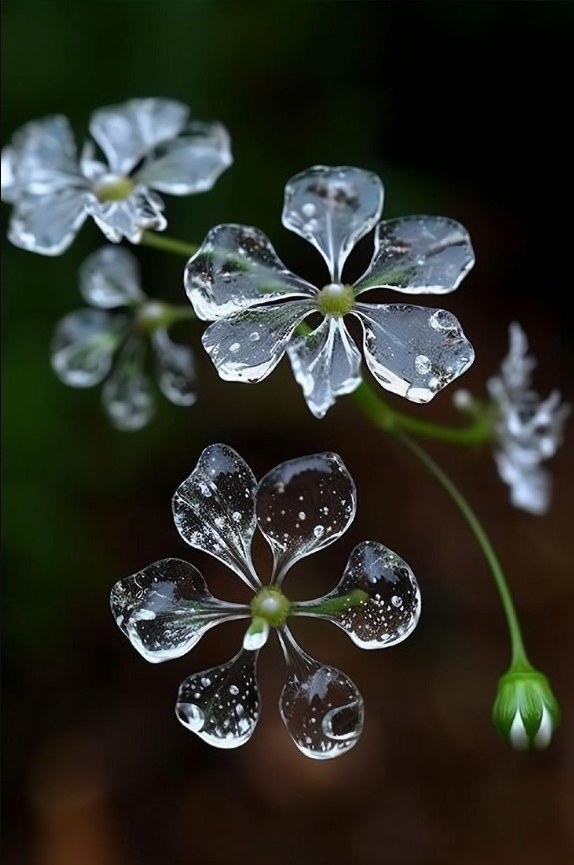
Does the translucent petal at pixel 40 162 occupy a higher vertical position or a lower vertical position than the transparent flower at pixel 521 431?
higher

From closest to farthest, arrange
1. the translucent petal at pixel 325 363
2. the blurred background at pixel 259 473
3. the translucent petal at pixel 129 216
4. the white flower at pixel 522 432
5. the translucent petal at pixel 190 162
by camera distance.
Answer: the translucent petal at pixel 325 363
the translucent petal at pixel 129 216
the translucent petal at pixel 190 162
the white flower at pixel 522 432
the blurred background at pixel 259 473

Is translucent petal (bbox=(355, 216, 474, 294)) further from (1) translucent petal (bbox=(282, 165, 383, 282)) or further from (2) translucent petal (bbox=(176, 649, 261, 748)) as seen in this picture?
(2) translucent petal (bbox=(176, 649, 261, 748))

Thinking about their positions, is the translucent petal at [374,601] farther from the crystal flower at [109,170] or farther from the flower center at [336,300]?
the crystal flower at [109,170]

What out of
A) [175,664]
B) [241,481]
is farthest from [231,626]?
[241,481]

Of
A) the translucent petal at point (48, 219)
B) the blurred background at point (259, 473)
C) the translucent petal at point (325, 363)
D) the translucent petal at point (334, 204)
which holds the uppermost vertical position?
the translucent petal at point (334, 204)

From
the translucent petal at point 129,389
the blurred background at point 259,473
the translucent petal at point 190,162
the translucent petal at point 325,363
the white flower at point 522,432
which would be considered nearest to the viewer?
the translucent petal at point 325,363

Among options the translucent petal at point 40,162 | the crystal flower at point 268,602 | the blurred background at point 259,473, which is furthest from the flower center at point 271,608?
the blurred background at point 259,473

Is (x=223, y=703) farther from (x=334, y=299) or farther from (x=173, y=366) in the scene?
(x=173, y=366)

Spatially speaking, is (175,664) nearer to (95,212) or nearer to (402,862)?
(402,862)
